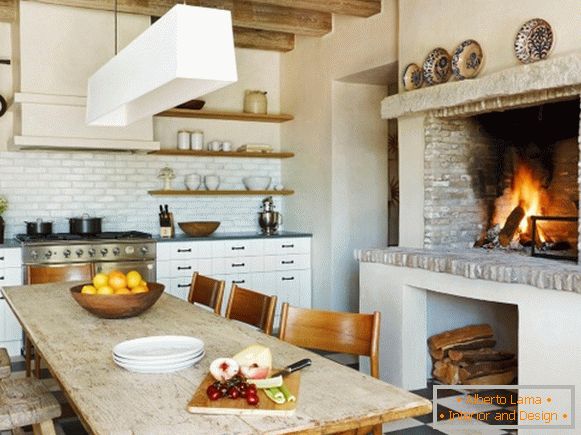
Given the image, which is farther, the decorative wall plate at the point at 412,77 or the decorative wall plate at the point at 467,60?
the decorative wall plate at the point at 412,77

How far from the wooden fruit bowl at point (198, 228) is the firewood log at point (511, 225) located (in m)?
2.98

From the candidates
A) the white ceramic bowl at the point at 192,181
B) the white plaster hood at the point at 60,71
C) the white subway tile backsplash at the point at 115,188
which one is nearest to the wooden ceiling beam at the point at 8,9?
the white plaster hood at the point at 60,71

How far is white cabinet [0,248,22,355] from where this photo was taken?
5.69 meters

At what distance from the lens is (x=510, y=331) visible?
5219mm

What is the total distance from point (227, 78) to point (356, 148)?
4473 millimetres

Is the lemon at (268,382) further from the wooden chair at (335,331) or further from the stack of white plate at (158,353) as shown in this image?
the wooden chair at (335,331)

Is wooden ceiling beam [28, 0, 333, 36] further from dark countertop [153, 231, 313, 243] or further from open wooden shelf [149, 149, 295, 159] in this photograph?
dark countertop [153, 231, 313, 243]

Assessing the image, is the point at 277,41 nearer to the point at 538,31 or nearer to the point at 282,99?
the point at 282,99

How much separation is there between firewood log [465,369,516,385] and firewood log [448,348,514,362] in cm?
13

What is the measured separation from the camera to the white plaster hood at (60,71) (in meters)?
5.79

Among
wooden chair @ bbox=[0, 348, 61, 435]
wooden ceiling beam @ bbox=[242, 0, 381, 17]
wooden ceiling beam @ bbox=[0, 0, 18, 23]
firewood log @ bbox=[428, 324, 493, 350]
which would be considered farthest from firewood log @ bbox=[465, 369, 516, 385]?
wooden ceiling beam @ bbox=[0, 0, 18, 23]

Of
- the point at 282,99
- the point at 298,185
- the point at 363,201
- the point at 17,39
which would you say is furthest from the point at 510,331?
the point at 17,39

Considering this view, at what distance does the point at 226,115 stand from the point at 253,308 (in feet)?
13.5

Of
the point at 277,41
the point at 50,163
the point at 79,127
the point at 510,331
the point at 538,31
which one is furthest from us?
the point at 277,41
